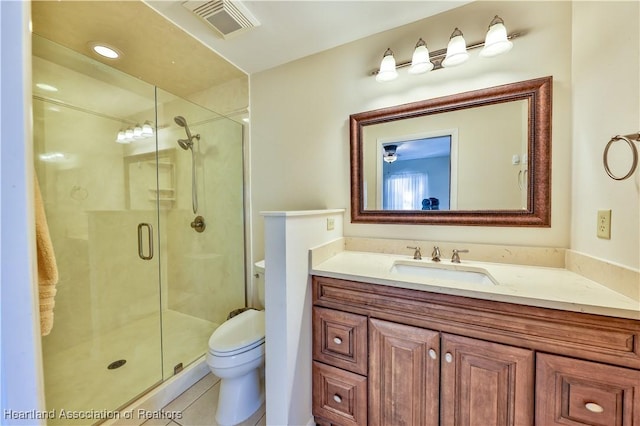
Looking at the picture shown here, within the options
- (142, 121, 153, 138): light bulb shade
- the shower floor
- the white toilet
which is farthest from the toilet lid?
(142, 121, 153, 138): light bulb shade

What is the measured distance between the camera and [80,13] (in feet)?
4.31

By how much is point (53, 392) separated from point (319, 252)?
1.68 meters

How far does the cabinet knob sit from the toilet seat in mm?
1410

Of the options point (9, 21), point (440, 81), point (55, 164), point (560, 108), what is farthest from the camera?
point (55, 164)

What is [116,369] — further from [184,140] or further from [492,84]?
[492,84]

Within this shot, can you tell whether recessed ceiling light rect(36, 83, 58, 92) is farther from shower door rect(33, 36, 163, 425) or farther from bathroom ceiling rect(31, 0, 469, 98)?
bathroom ceiling rect(31, 0, 469, 98)

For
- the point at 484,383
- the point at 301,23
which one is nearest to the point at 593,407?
the point at 484,383

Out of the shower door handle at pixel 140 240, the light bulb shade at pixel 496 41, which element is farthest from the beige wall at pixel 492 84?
the shower door handle at pixel 140 240

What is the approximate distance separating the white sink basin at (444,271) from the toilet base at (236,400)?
1107 mm

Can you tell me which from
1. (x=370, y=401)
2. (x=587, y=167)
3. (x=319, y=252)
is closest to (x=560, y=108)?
(x=587, y=167)

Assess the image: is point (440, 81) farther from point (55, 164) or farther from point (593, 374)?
point (55, 164)

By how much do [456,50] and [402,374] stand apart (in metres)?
1.69

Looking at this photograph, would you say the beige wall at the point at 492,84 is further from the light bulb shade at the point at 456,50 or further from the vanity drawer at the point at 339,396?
the vanity drawer at the point at 339,396

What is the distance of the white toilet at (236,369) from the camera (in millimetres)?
1284
